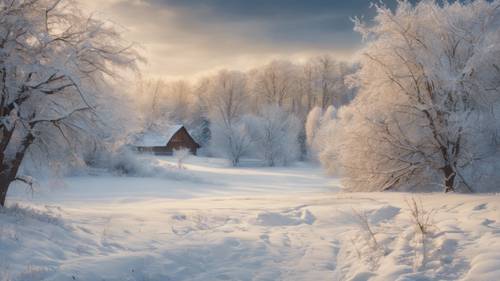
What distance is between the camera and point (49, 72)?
26.6 feet

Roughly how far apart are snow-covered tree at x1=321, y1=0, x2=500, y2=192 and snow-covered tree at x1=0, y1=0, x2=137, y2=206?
9.86 metres

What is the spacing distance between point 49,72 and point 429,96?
41.0 feet

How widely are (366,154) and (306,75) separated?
211 ft

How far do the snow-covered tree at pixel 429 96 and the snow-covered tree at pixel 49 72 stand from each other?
9862 millimetres

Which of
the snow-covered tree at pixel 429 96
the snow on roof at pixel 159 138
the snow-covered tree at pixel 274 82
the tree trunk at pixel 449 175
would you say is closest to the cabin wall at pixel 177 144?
the snow on roof at pixel 159 138

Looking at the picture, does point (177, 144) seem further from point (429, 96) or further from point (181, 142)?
point (429, 96)

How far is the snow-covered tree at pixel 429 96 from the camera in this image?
563 inches

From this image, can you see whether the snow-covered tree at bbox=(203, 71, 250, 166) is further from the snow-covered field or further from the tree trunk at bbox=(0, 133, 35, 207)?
the tree trunk at bbox=(0, 133, 35, 207)

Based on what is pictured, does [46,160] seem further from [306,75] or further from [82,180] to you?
[306,75]

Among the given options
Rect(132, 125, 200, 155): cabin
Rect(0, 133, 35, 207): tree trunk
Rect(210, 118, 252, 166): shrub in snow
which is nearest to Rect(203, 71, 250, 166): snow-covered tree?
Rect(210, 118, 252, 166): shrub in snow

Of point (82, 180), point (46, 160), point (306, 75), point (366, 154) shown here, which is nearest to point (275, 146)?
point (306, 75)

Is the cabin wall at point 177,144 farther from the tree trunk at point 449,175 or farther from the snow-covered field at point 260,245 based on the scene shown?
the snow-covered field at point 260,245

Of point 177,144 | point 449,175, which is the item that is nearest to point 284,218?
point 449,175

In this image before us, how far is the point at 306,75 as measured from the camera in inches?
3125
